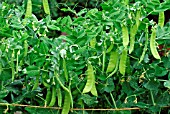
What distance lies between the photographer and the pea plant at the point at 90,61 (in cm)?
146

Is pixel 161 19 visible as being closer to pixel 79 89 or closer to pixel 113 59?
pixel 113 59

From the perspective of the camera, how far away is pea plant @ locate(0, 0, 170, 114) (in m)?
1.46

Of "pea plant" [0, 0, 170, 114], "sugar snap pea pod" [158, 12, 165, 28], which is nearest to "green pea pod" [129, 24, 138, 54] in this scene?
Result: "pea plant" [0, 0, 170, 114]

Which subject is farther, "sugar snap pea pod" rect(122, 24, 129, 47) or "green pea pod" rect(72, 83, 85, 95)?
"green pea pod" rect(72, 83, 85, 95)

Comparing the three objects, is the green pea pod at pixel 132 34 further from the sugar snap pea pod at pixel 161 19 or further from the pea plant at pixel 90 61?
the sugar snap pea pod at pixel 161 19

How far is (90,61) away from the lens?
4.99ft

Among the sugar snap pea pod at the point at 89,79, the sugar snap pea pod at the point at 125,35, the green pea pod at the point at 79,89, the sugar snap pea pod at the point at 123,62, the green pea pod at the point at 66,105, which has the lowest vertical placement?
the green pea pod at the point at 66,105

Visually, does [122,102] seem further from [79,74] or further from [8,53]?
[8,53]

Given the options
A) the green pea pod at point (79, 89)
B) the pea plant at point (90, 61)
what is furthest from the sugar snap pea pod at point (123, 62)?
the green pea pod at point (79, 89)

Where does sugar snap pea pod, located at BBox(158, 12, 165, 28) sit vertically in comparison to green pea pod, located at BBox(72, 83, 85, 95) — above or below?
above

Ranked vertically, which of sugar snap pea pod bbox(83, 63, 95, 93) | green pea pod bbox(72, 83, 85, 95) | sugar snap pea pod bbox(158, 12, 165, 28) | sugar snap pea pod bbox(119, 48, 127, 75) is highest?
sugar snap pea pod bbox(158, 12, 165, 28)

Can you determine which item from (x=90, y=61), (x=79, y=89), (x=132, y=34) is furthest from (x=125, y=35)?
(x=79, y=89)

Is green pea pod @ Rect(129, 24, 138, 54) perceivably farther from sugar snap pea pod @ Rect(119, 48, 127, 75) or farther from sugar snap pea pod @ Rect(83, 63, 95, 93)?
sugar snap pea pod @ Rect(83, 63, 95, 93)

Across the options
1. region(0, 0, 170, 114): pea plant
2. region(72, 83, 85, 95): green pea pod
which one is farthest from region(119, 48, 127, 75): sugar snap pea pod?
region(72, 83, 85, 95): green pea pod
